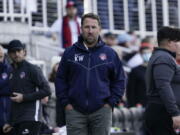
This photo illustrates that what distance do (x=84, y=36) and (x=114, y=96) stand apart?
0.81 meters

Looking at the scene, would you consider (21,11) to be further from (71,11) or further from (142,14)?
(142,14)

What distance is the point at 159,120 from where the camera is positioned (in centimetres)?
1108

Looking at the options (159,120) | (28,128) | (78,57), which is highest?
(78,57)

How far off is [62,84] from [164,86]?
4.09 feet

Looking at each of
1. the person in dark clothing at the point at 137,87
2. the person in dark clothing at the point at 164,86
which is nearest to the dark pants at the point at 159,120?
the person in dark clothing at the point at 164,86

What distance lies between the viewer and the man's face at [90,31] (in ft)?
36.8

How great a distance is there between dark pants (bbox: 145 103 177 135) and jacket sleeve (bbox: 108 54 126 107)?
0.40m

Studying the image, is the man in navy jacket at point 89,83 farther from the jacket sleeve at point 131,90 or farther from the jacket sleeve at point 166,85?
the jacket sleeve at point 131,90

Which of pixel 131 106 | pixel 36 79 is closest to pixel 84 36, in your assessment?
pixel 36 79

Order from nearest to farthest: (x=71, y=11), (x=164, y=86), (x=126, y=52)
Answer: (x=164, y=86) < (x=71, y=11) < (x=126, y=52)

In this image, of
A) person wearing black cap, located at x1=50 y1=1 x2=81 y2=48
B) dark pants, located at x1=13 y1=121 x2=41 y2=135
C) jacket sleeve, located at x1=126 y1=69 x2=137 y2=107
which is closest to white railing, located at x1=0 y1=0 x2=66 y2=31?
person wearing black cap, located at x1=50 y1=1 x2=81 y2=48

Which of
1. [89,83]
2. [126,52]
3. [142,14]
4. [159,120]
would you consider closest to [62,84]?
[89,83]

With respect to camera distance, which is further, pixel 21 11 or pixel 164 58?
pixel 21 11

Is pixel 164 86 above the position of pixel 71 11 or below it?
below
